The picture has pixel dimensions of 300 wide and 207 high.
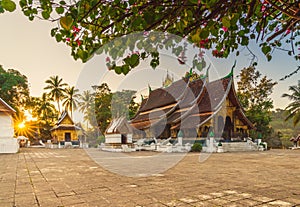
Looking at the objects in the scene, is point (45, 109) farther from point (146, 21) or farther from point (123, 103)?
point (146, 21)

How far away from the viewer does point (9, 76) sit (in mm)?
26094

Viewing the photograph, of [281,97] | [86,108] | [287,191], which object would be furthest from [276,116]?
[287,191]

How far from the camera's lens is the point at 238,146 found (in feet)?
62.7

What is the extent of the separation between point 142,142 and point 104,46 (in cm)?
1944

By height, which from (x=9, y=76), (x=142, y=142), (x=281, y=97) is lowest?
(x=142, y=142)

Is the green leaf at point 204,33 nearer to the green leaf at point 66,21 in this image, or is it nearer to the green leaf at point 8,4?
the green leaf at point 66,21

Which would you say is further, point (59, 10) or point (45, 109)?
point (45, 109)

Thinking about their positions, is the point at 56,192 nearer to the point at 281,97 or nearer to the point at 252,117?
the point at 252,117

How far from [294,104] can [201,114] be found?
11.7 metres

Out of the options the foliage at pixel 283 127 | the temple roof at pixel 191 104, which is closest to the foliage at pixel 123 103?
the temple roof at pixel 191 104

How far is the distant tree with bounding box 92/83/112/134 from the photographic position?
115 ft

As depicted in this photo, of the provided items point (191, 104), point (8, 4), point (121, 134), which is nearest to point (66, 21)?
point (8, 4)

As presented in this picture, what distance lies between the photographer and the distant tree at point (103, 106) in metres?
35.0

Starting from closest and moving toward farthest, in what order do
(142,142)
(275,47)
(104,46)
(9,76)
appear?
(104,46), (275,47), (142,142), (9,76)
